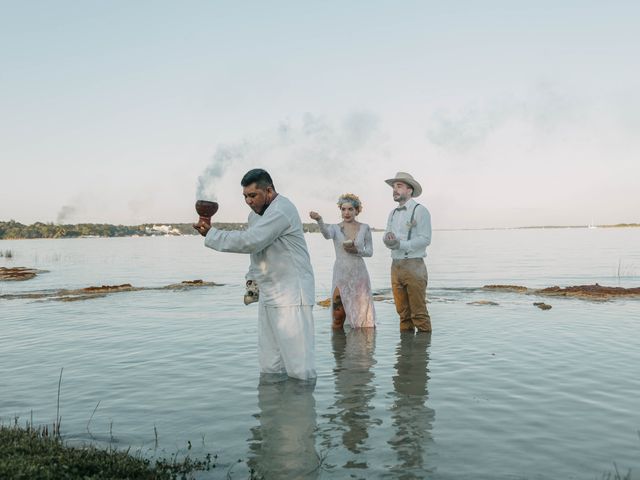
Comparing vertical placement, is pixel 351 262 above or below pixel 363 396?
above

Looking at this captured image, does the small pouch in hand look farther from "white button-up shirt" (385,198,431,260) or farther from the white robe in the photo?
"white button-up shirt" (385,198,431,260)

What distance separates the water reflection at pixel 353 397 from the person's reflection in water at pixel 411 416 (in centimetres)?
28

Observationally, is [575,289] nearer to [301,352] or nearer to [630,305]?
[630,305]

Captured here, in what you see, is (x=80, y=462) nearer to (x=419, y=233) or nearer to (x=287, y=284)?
(x=287, y=284)

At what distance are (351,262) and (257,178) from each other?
4971 millimetres

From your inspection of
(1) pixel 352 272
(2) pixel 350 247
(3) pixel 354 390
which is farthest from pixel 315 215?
(3) pixel 354 390

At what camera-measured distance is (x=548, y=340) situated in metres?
10.3

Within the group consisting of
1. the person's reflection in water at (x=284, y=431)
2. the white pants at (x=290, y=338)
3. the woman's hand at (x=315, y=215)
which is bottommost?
the person's reflection in water at (x=284, y=431)

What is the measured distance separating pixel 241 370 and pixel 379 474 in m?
4.22

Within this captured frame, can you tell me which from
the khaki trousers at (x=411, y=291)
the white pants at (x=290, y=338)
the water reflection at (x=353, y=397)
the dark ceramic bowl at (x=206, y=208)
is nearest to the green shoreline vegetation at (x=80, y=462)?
the water reflection at (x=353, y=397)

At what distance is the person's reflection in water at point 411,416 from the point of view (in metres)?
4.61

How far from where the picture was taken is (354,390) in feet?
22.9

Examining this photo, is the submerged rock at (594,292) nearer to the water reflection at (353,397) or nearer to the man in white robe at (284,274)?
the water reflection at (353,397)

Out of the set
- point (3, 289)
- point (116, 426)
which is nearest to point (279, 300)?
point (116, 426)
